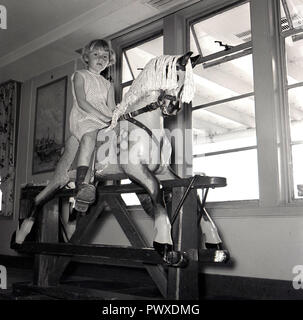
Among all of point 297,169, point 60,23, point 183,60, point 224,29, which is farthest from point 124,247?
point 60,23

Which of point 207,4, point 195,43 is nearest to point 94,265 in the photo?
point 195,43

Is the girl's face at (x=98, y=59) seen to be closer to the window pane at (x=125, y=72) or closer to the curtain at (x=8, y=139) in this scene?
the window pane at (x=125, y=72)

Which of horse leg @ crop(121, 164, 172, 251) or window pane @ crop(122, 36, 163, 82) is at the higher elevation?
window pane @ crop(122, 36, 163, 82)

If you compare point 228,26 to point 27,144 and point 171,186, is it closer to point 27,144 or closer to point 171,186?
point 171,186

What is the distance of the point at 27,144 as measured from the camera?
490 cm

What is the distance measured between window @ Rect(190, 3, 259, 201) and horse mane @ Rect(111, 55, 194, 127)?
1.02m

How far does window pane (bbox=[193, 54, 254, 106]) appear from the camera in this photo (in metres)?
3.14

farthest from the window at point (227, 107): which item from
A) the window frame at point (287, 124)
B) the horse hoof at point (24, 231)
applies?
the horse hoof at point (24, 231)

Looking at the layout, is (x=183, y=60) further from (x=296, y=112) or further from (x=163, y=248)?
(x=296, y=112)

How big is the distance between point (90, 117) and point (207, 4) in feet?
5.42

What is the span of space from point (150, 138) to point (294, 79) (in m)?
1.35

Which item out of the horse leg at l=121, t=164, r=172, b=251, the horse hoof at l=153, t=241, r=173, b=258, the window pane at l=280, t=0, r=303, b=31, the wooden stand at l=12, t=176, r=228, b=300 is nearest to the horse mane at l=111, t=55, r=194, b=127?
the horse leg at l=121, t=164, r=172, b=251

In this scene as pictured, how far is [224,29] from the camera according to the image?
3330 mm

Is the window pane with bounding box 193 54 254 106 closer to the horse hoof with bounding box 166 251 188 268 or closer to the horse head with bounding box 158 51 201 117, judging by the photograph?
the horse head with bounding box 158 51 201 117
